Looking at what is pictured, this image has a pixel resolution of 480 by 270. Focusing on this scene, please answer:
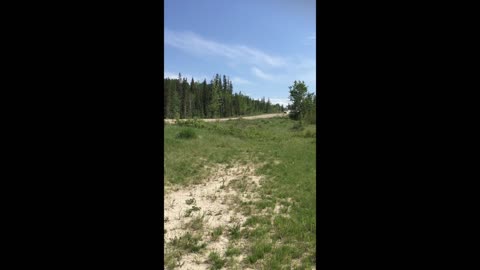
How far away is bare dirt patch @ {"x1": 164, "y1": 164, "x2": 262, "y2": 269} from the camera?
462 cm

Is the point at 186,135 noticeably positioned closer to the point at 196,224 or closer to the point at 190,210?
the point at 190,210

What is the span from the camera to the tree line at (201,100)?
173 feet

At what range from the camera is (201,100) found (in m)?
57.8

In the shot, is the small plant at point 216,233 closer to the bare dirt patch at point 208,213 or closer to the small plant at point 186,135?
the bare dirt patch at point 208,213

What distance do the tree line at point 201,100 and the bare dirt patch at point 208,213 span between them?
41.6 metres

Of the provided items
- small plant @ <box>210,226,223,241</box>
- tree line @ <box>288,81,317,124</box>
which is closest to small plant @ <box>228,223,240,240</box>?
small plant @ <box>210,226,223,241</box>

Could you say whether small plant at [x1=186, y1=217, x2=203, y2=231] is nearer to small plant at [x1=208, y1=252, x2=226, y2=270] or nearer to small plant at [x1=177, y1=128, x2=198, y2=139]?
small plant at [x1=208, y1=252, x2=226, y2=270]

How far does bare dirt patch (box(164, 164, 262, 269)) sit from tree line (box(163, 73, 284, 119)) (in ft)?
136

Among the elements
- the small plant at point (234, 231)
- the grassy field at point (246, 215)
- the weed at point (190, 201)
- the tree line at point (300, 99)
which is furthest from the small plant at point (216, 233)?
the tree line at point (300, 99)

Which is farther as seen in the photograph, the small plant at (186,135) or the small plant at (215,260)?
the small plant at (186,135)

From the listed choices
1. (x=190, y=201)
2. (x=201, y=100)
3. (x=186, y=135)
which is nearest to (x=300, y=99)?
(x=201, y=100)

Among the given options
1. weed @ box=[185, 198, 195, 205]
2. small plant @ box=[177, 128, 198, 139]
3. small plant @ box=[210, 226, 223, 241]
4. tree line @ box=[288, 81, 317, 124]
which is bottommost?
small plant @ box=[210, 226, 223, 241]

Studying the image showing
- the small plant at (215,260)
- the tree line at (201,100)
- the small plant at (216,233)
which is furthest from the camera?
the tree line at (201,100)
